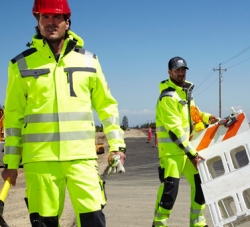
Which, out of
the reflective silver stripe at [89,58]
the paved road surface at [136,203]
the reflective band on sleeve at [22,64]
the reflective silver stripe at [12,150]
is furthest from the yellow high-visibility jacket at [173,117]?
the reflective band on sleeve at [22,64]

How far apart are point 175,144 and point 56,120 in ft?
8.71

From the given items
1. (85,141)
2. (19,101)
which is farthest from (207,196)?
(19,101)

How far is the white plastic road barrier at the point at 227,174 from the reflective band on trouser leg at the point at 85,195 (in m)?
1.81

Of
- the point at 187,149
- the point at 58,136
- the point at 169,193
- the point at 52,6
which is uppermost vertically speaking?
the point at 52,6

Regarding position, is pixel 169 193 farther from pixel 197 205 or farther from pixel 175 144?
pixel 175 144

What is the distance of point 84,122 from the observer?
4.13 m

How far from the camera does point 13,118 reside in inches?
167

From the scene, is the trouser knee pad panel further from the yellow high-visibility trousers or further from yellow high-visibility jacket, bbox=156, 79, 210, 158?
the yellow high-visibility trousers

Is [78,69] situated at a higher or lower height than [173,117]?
higher

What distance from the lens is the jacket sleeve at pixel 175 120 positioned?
639 centimetres

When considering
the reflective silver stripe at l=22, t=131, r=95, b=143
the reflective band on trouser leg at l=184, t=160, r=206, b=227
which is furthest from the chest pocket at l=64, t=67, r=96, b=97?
the reflective band on trouser leg at l=184, t=160, r=206, b=227

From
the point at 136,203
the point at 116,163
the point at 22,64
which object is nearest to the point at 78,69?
the point at 22,64

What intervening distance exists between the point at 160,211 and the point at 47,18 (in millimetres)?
3076

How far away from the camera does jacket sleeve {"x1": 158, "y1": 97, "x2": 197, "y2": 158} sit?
21.0ft
